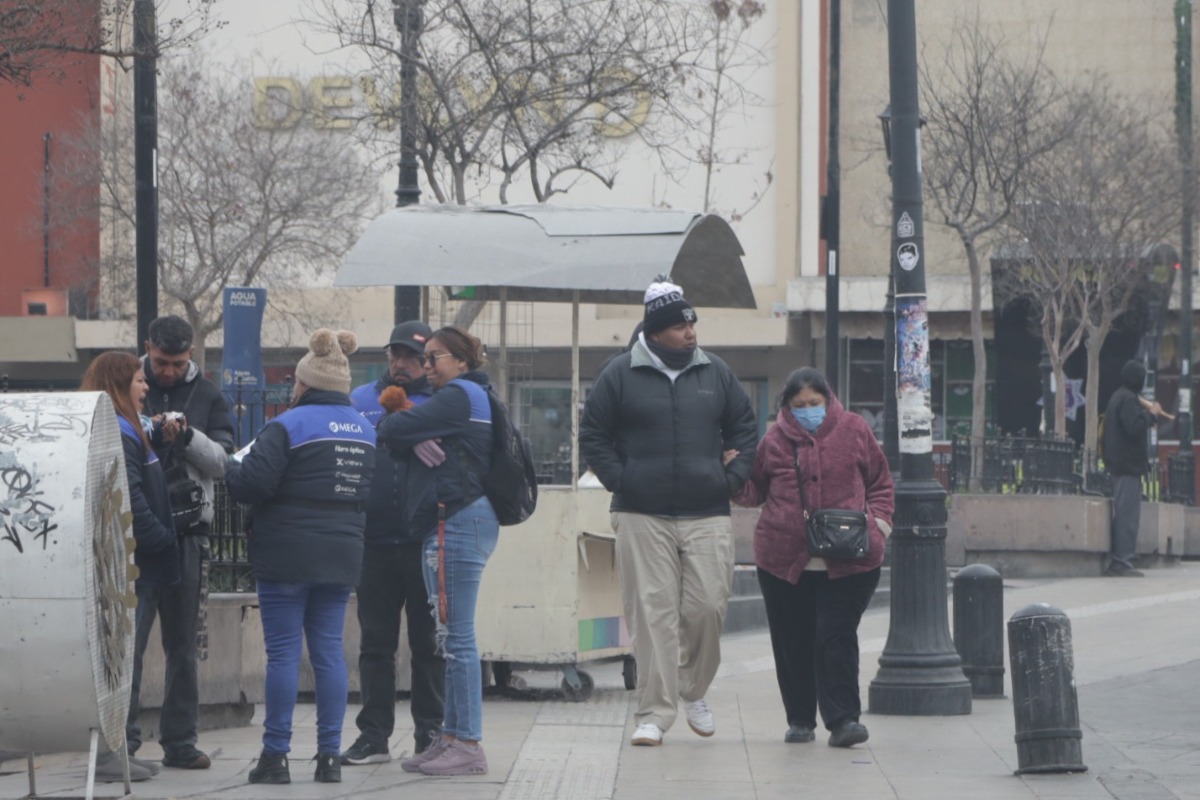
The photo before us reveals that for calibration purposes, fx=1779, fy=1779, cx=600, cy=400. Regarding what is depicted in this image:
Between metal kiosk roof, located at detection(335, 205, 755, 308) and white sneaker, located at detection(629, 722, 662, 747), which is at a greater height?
metal kiosk roof, located at detection(335, 205, 755, 308)

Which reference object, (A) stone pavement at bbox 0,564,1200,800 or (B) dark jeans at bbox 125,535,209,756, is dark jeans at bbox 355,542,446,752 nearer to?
(A) stone pavement at bbox 0,564,1200,800

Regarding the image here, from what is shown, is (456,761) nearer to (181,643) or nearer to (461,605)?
(461,605)

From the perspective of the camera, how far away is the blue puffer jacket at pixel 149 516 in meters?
6.71

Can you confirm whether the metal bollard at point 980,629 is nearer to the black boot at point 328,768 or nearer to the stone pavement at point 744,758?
the stone pavement at point 744,758

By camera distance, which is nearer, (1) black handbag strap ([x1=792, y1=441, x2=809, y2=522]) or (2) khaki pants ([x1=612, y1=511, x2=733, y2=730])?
(2) khaki pants ([x1=612, y1=511, x2=733, y2=730])

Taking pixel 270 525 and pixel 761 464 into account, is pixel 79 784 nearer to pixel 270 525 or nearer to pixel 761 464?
pixel 270 525

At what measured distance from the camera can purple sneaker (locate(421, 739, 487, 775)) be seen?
7082 mm

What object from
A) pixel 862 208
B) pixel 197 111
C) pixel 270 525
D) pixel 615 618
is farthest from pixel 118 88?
pixel 270 525

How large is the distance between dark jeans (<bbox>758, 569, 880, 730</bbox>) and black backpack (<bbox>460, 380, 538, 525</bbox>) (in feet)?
4.68

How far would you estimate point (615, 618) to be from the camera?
9.98m

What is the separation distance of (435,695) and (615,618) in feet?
8.38

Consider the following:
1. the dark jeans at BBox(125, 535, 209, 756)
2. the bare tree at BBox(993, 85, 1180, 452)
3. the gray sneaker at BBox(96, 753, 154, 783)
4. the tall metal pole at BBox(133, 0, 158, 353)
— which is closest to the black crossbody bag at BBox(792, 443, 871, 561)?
the dark jeans at BBox(125, 535, 209, 756)

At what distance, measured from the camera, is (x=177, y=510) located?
705 cm

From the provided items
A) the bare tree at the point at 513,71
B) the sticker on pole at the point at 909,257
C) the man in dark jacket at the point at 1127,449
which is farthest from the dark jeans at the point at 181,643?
the man in dark jacket at the point at 1127,449
